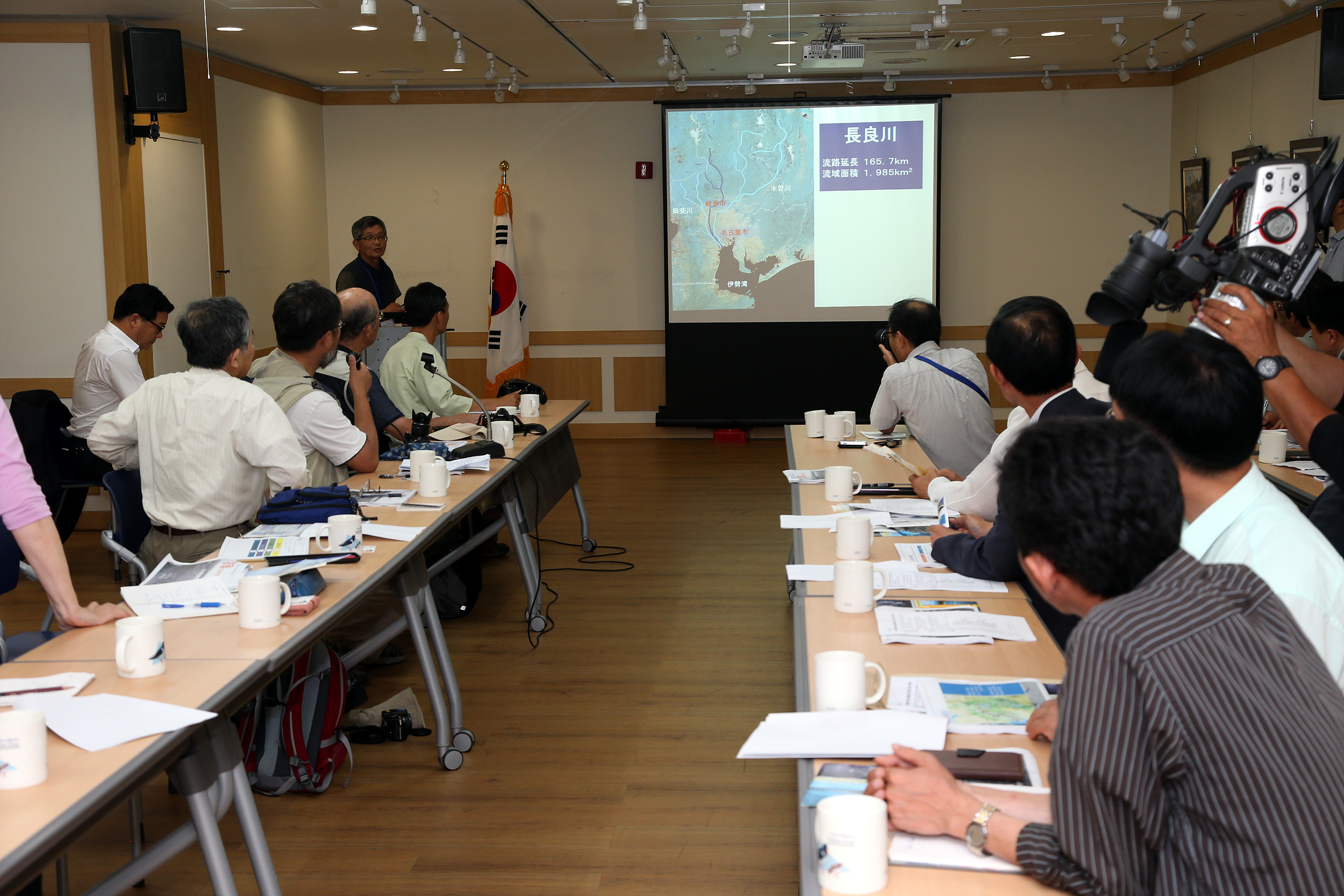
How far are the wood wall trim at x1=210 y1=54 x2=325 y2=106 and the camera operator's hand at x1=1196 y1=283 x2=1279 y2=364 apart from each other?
6.49 meters

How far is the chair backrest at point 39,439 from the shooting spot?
169 inches

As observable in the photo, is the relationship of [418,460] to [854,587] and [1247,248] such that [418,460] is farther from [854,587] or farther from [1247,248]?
[1247,248]

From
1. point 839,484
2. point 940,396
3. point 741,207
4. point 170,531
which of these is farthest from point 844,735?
point 741,207

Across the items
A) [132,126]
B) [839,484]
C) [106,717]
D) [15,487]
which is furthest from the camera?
[132,126]

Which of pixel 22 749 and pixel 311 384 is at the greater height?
pixel 311 384

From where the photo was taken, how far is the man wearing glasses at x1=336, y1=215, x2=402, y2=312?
22.7 ft

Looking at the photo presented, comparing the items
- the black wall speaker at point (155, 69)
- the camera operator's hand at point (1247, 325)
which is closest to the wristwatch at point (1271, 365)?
the camera operator's hand at point (1247, 325)

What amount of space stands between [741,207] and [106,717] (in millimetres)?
7360

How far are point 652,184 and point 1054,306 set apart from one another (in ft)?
Result: 21.5

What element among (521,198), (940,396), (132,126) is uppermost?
(132,126)

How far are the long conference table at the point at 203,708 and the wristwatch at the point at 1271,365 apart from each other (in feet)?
5.95

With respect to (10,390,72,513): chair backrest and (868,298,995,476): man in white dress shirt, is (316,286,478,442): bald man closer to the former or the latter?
(10,390,72,513): chair backrest

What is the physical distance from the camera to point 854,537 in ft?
8.52

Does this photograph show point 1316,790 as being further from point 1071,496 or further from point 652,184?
point 652,184
